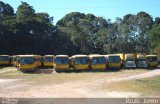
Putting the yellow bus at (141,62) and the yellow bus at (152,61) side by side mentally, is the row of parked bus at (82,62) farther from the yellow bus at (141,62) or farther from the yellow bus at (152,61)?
the yellow bus at (152,61)

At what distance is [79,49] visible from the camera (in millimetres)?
86562

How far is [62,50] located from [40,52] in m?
5.78

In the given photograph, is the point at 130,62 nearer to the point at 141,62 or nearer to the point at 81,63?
the point at 141,62

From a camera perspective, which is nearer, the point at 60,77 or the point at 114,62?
the point at 60,77

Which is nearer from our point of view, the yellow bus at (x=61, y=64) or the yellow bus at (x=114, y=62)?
the yellow bus at (x=61, y=64)

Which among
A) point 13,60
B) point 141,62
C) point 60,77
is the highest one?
point 13,60

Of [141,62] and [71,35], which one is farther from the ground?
[71,35]

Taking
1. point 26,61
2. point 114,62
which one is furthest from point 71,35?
point 26,61

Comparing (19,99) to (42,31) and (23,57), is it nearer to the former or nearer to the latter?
(23,57)

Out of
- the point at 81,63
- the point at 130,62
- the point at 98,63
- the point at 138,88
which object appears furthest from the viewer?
the point at 130,62

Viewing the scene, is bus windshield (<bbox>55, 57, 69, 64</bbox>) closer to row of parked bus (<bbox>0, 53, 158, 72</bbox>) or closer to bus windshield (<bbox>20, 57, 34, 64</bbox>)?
row of parked bus (<bbox>0, 53, 158, 72</bbox>)

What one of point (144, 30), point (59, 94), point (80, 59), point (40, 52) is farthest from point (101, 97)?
point (144, 30)

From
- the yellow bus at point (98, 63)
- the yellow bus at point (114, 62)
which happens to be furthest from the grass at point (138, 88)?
the yellow bus at point (114, 62)

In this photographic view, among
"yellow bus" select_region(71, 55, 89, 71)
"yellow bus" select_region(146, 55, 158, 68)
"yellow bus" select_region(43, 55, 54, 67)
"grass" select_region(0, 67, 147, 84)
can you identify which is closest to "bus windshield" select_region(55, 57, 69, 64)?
"yellow bus" select_region(71, 55, 89, 71)
